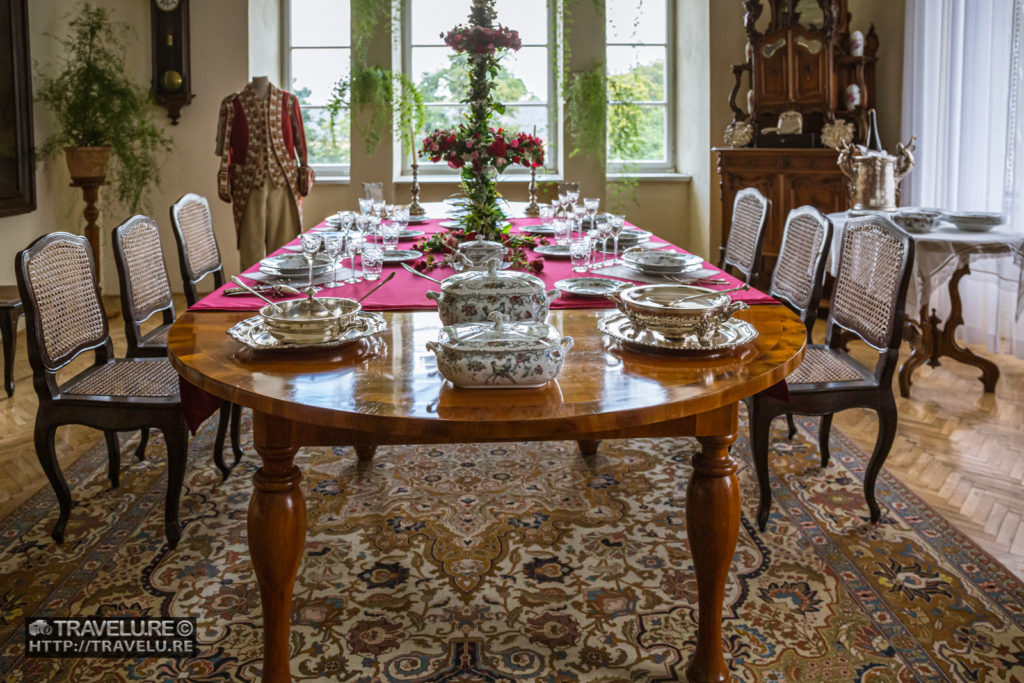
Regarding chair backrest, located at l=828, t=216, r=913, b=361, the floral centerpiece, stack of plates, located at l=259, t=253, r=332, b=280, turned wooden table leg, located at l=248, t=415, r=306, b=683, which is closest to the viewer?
turned wooden table leg, located at l=248, t=415, r=306, b=683

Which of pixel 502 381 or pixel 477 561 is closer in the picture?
pixel 502 381

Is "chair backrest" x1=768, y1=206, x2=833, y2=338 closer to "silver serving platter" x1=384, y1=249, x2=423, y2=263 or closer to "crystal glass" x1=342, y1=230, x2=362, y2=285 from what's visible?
"silver serving platter" x1=384, y1=249, x2=423, y2=263

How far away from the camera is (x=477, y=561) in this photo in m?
2.49

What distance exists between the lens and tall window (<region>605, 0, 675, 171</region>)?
22.2 feet

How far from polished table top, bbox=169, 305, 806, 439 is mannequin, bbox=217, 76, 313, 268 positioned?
3540 millimetres

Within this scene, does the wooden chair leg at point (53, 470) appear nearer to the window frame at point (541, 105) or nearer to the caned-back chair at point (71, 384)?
the caned-back chair at point (71, 384)

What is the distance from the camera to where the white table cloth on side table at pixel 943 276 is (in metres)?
3.71

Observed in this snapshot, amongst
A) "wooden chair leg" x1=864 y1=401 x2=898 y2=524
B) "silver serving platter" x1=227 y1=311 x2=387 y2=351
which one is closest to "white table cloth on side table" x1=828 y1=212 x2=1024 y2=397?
"wooden chair leg" x1=864 y1=401 x2=898 y2=524

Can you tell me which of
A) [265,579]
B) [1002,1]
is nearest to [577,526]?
[265,579]

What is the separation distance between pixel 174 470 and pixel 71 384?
1.35ft

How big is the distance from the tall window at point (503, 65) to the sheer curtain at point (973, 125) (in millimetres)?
2513

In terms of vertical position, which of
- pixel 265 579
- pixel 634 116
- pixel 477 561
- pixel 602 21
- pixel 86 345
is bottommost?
pixel 477 561

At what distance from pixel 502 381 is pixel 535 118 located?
5.70m

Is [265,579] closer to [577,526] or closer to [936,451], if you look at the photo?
[577,526]
